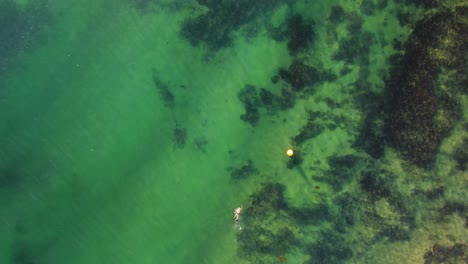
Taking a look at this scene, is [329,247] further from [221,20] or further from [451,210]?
[221,20]

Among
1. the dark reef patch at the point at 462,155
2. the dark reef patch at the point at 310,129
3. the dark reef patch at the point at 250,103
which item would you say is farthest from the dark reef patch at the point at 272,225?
the dark reef patch at the point at 462,155

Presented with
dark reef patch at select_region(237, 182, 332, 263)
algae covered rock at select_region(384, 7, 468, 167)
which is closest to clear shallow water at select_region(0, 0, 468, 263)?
dark reef patch at select_region(237, 182, 332, 263)

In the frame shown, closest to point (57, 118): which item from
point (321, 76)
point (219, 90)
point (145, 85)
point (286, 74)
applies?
point (145, 85)

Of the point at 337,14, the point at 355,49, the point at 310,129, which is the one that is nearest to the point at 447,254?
the point at 310,129

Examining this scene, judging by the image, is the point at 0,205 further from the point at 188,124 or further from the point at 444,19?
the point at 444,19

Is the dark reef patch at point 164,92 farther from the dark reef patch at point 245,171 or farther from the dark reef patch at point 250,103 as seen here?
the dark reef patch at point 245,171

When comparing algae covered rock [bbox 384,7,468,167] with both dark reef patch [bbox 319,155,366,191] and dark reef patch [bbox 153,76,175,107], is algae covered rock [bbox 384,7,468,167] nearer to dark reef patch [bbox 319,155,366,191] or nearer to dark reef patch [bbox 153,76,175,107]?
dark reef patch [bbox 319,155,366,191]
